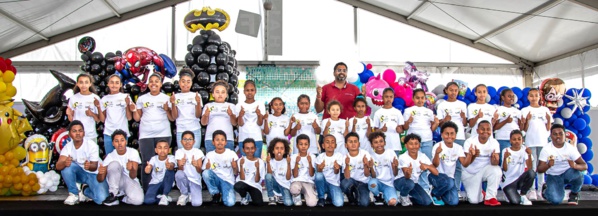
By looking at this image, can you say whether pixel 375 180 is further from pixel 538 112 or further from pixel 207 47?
pixel 207 47

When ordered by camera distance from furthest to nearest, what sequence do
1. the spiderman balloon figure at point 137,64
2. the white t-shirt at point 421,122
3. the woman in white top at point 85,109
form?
the spiderman balloon figure at point 137,64
the white t-shirt at point 421,122
the woman in white top at point 85,109

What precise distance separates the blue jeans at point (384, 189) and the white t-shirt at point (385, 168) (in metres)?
0.04

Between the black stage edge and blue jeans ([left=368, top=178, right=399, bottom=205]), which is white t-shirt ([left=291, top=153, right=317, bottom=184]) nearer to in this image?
the black stage edge

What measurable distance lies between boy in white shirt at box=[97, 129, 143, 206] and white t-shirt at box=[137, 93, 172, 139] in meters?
0.34

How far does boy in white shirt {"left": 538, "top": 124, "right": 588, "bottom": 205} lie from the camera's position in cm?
447

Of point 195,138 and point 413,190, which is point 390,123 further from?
point 195,138

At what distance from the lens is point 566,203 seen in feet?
14.9

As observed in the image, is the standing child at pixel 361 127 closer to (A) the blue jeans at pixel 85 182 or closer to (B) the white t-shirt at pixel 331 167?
(B) the white t-shirt at pixel 331 167

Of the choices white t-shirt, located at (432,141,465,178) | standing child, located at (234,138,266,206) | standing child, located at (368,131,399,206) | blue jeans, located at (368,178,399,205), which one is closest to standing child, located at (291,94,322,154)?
standing child, located at (234,138,266,206)

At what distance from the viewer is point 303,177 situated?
14.6ft

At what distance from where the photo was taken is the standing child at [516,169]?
449 cm

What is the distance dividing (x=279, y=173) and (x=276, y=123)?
693 mm

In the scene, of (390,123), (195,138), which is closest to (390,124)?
(390,123)

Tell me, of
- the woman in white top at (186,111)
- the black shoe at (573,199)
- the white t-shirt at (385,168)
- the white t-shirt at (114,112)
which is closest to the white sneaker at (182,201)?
the woman in white top at (186,111)
